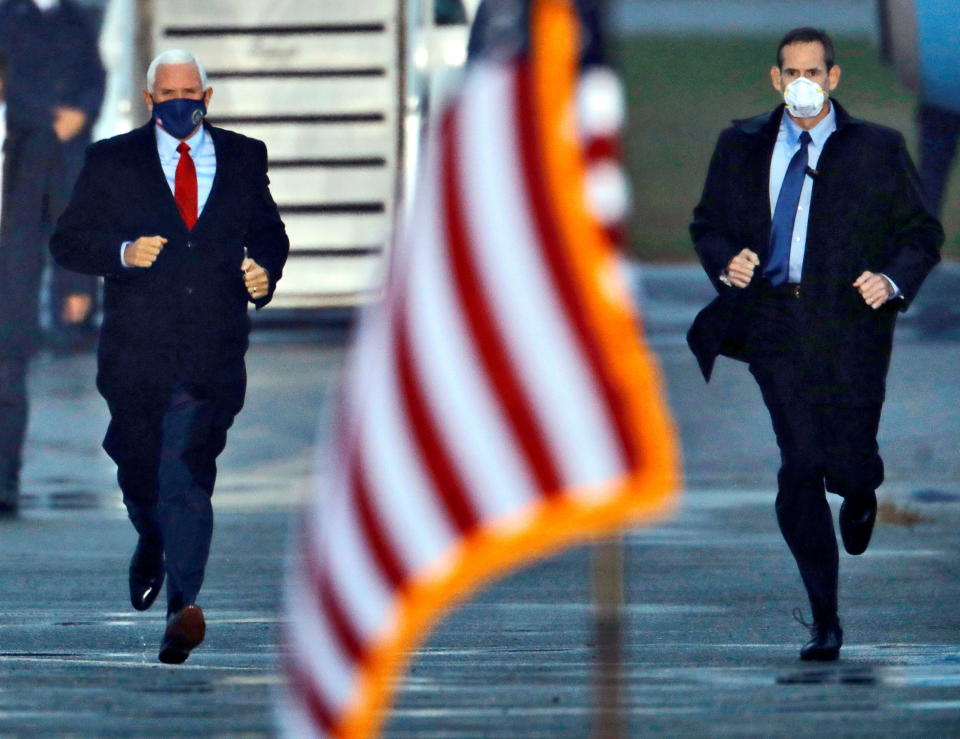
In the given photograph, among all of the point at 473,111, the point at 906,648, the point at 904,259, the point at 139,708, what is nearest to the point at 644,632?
the point at 906,648

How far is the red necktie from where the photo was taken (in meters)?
8.65

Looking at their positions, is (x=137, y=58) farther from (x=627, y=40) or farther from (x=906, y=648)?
(x=627, y=40)

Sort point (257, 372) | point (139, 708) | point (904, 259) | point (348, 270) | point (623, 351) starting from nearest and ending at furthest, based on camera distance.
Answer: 1. point (623, 351)
2. point (139, 708)
3. point (904, 259)
4. point (257, 372)
5. point (348, 270)

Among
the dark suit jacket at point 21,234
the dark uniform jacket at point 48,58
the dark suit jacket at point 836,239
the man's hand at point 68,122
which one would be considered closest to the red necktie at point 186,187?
the dark suit jacket at point 836,239

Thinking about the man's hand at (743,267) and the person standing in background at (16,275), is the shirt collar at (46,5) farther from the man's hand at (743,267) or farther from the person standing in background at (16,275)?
the man's hand at (743,267)

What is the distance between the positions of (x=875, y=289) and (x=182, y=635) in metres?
2.16

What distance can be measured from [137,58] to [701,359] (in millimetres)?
10203

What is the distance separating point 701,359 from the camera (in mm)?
8688

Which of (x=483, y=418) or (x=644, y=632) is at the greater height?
(x=483, y=418)

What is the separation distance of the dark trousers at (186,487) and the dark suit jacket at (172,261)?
0.06m

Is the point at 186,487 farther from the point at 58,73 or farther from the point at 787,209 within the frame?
the point at 58,73

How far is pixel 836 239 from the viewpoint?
845cm

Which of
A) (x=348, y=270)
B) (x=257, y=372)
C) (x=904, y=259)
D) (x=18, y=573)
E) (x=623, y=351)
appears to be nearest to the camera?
(x=623, y=351)

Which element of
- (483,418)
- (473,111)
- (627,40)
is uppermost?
(473,111)
